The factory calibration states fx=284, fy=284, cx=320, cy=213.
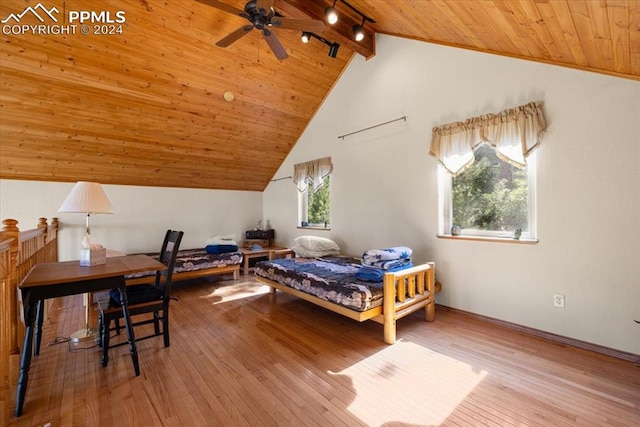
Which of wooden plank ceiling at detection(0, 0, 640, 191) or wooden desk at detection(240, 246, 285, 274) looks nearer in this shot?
wooden plank ceiling at detection(0, 0, 640, 191)

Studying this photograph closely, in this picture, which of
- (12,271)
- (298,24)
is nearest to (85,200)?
(12,271)

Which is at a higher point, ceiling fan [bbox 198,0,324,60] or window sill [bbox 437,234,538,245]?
ceiling fan [bbox 198,0,324,60]

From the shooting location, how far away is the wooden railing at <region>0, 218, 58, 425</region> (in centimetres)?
152

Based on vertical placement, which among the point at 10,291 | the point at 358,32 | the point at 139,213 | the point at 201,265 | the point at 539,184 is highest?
the point at 358,32

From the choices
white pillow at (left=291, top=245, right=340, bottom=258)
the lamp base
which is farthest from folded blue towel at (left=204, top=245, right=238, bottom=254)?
the lamp base

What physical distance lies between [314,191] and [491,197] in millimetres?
2770

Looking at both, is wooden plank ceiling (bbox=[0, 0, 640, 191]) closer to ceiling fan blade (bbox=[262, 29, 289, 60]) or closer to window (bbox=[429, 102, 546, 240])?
window (bbox=[429, 102, 546, 240])

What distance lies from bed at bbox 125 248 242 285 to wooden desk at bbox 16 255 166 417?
1.77 metres

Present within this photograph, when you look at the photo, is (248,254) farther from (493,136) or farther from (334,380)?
(493,136)

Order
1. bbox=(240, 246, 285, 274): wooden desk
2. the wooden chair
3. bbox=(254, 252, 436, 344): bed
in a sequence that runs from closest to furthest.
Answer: the wooden chair < bbox=(254, 252, 436, 344): bed < bbox=(240, 246, 285, 274): wooden desk

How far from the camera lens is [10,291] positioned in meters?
1.80

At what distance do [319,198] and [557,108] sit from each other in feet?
10.9

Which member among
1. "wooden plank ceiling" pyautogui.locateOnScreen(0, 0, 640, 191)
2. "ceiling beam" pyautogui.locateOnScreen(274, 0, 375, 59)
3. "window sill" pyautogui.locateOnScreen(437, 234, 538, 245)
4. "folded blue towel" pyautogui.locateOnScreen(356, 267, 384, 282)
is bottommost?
"folded blue towel" pyautogui.locateOnScreen(356, 267, 384, 282)

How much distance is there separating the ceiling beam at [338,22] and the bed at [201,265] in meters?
3.43
